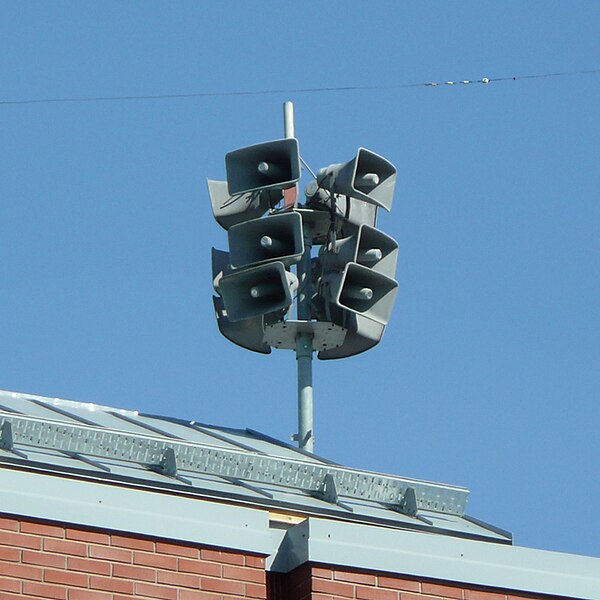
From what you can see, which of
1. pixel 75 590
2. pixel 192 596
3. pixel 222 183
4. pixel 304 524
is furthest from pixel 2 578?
pixel 222 183

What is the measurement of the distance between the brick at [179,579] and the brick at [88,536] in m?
0.32

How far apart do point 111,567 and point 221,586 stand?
1.89 ft

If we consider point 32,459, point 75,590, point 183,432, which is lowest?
point 75,590

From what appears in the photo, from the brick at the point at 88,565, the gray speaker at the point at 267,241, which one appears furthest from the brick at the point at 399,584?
the gray speaker at the point at 267,241

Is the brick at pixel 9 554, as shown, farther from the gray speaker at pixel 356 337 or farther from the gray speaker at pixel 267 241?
the gray speaker at pixel 356 337

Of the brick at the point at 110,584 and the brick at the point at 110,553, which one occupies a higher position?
the brick at the point at 110,553

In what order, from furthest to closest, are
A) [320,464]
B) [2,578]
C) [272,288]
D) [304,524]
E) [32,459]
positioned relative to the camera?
[272,288] → [320,464] → [32,459] → [304,524] → [2,578]

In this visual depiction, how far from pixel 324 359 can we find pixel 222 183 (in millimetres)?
1927

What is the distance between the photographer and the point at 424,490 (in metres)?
12.0

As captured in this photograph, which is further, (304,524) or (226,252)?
(226,252)

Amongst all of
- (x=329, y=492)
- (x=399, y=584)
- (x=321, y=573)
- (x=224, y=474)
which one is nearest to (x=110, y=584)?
(x=321, y=573)

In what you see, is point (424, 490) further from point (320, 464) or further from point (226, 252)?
point (226, 252)

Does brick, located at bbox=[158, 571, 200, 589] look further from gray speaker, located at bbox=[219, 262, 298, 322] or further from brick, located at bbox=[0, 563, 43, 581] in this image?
gray speaker, located at bbox=[219, 262, 298, 322]

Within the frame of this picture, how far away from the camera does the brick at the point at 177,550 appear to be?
26.3 ft
